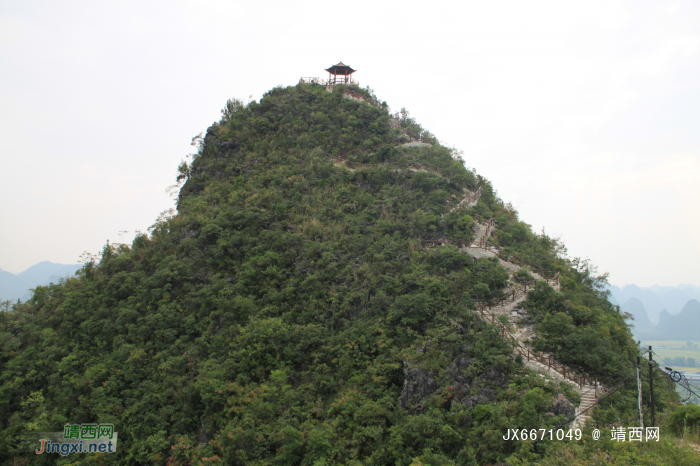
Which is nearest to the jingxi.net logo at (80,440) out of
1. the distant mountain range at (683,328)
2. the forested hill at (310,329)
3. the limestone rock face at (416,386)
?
the forested hill at (310,329)

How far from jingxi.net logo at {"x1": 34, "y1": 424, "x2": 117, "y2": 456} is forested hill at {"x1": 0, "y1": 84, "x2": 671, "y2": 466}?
35 centimetres

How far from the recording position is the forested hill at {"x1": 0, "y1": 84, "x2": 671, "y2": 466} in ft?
40.9

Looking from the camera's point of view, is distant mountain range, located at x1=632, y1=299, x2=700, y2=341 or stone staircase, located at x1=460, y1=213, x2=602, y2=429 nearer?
stone staircase, located at x1=460, y1=213, x2=602, y2=429

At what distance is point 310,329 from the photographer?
17.0m

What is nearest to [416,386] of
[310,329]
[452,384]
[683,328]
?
[452,384]

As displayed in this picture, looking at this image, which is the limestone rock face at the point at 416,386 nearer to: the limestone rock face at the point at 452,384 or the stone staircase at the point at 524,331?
the limestone rock face at the point at 452,384

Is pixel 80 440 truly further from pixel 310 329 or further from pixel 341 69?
pixel 341 69

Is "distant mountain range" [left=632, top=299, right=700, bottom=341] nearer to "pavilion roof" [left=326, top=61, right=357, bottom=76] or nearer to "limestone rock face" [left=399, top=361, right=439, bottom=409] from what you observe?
"pavilion roof" [left=326, top=61, right=357, bottom=76]

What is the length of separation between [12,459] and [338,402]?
1653cm

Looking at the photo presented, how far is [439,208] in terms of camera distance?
21.5 metres

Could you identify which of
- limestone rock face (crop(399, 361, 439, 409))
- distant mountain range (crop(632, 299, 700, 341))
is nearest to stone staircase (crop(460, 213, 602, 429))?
limestone rock face (crop(399, 361, 439, 409))

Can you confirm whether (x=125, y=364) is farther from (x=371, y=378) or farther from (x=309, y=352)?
(x=371, y=378)

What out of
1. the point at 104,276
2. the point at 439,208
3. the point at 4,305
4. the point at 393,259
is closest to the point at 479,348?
the point at 393,259

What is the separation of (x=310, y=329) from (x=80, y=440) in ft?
37.9
